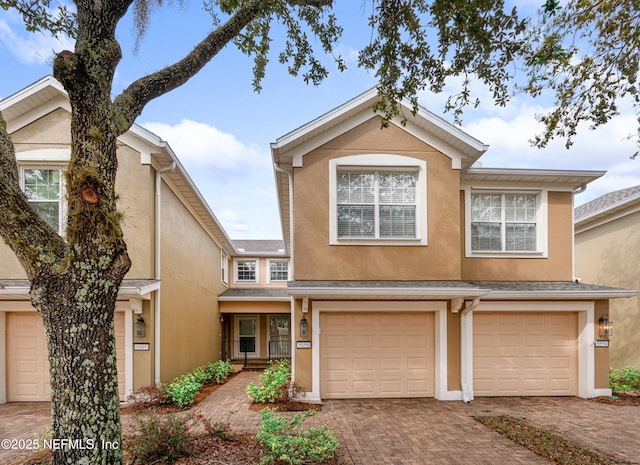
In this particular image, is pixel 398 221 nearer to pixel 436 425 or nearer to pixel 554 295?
pixel 554 295

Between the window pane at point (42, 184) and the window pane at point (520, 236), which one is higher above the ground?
the window pane at point (42, 184)

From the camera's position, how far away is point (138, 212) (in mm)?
8695

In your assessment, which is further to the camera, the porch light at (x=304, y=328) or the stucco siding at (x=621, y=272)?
the stucco siding at (x=621, y=272)

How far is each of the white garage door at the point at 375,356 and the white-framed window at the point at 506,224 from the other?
275 cm

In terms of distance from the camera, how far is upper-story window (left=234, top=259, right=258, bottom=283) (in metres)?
21.1

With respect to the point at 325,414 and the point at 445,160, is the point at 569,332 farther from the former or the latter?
the point at 325,414

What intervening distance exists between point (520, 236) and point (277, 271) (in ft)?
46.4

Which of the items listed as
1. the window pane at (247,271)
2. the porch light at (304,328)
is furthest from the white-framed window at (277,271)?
the porch light at (304,328)

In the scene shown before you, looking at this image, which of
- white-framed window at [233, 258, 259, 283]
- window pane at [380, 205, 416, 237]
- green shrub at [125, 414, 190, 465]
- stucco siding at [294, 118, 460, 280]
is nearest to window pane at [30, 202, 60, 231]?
stucco siding at [294, 118, 460, 280]

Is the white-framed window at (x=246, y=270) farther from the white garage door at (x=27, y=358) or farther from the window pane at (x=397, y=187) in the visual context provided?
A: the window pane at (x=397, y=187)

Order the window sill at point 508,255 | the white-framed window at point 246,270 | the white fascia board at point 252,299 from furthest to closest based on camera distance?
→ the white-framed window at point 246,270, the white fascia board at point 252,299, the window sill at point 508,255

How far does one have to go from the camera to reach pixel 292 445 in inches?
189

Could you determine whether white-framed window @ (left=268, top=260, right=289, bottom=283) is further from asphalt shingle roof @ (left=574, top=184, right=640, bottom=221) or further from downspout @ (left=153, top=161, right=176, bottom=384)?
asphalt shingle roof @ (left=574, top=184, right=640, bottom=221)

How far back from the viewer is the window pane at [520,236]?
9523 mm
